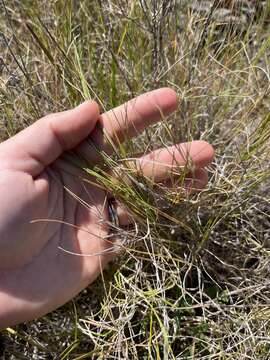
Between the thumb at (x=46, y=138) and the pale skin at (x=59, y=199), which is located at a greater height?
the thumb at (x=46, y=138)

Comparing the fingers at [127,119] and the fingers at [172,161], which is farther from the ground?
the fingers at [127,119]

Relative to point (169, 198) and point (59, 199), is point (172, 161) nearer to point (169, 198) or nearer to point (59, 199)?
point (169, 198)

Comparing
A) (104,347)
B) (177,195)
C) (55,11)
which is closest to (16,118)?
(55,11)

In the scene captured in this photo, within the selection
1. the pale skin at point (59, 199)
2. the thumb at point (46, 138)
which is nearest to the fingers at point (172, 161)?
the pale skin at point (59, 199)

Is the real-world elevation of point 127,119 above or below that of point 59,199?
above

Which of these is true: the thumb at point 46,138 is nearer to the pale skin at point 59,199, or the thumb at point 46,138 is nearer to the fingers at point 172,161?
the pale skin at point 59,199

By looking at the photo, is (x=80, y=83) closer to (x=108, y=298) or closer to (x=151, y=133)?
(x=151, y=133)

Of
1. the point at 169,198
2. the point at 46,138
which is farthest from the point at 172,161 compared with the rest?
the point at 46,138
